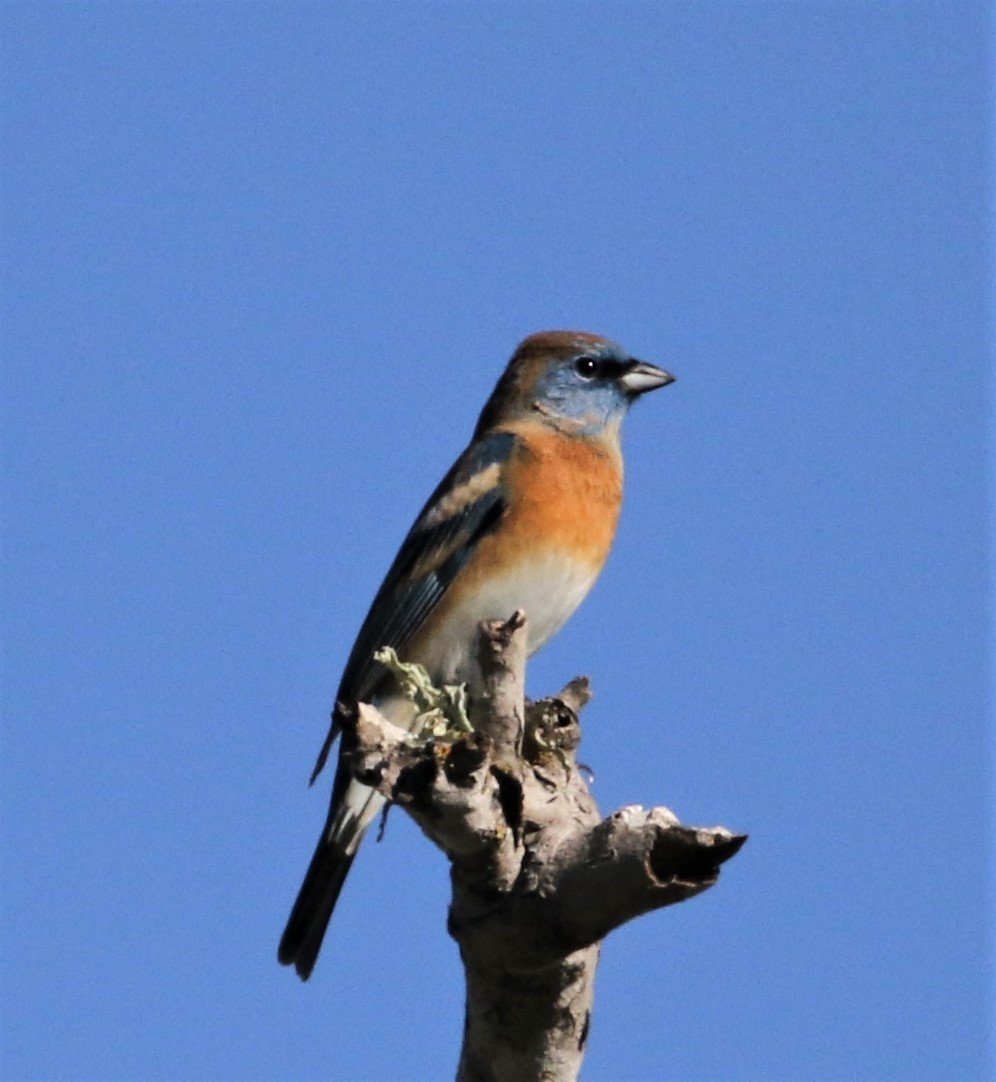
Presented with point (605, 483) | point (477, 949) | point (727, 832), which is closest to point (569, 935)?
point (477, 949)

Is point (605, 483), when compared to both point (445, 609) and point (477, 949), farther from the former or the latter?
point (477, 949)

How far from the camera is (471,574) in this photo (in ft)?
30.3

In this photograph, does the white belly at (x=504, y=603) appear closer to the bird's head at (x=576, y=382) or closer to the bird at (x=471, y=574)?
the bird at (x=471, y=574)

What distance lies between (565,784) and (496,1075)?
1056 mm

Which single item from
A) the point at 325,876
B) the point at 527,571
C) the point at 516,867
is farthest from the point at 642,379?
the point at 516,867

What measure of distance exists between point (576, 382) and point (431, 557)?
1354 millimetres

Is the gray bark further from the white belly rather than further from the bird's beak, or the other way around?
the bird's beak

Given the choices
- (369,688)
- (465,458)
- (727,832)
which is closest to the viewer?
(727,832)

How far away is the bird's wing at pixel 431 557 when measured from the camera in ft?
30.4

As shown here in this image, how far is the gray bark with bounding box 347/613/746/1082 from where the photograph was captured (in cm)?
577

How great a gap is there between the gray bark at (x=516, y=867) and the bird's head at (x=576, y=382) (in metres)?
3.85

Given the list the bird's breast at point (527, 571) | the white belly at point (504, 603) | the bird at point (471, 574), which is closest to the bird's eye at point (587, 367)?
the bird at point (471, 574)

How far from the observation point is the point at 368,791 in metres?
9.38

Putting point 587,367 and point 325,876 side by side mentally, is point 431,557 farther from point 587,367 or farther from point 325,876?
point 325,876
